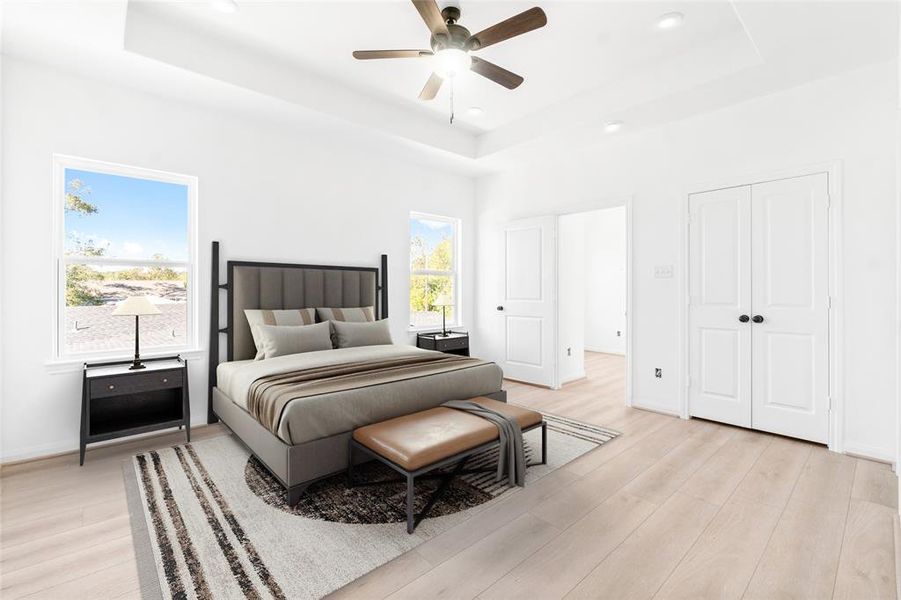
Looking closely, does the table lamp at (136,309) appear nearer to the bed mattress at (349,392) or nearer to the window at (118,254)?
the window at (118,254)

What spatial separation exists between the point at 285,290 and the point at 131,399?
149 cm

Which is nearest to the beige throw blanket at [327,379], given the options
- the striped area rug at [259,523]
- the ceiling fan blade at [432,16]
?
the striped area rug at [259,523]

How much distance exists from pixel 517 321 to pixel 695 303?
2.11 meters

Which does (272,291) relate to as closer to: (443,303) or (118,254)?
(118,254)

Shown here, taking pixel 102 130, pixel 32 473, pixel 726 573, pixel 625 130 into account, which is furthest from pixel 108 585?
pixel 625 130

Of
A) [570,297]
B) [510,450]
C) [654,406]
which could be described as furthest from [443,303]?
[510,450]

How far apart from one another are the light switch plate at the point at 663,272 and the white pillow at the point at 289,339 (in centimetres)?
323

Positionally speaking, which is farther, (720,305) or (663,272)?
(663,272)

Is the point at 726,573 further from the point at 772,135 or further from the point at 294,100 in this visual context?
the point at 294,100

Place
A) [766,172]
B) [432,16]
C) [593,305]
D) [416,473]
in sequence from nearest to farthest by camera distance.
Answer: [416,473], [432,16], [766,172], [593,305]

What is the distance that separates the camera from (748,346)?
359 centimetres

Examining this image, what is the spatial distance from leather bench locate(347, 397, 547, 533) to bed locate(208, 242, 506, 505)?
0.15m

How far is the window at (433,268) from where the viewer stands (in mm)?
5441

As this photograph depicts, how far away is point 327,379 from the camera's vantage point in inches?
110
